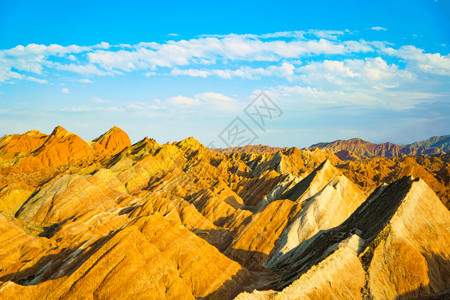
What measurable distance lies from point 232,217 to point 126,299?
130ft

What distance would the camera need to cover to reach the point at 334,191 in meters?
64.2

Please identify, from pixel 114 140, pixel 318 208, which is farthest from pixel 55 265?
pixel 114 140

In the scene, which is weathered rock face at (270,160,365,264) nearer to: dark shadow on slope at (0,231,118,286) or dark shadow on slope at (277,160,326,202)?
dark shadow on slope at (277,160,326,202)

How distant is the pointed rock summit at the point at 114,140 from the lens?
162825 mm

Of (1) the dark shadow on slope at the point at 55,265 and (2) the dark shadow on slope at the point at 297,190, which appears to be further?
(2) the dark shadow on slope at the point at 297,190

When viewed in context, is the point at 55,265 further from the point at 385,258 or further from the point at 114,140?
the point at 114,140

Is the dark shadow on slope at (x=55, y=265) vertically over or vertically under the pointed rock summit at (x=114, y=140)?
under

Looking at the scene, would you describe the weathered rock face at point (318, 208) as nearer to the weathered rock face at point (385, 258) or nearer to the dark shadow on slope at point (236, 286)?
the dark shadow on slope at point (236, 286)

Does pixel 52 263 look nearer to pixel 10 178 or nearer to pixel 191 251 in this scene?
pixel 191 251

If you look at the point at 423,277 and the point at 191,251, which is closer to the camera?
the point at 423,277

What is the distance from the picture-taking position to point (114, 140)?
16762 cm

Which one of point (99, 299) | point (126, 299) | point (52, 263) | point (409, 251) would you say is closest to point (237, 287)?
point (126, 299)

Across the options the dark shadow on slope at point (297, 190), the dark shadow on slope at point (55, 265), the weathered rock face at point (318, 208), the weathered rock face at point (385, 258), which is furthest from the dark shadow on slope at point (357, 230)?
the dark shadow on slope at point (297, 190)

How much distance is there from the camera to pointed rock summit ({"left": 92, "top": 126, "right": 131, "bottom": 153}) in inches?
6410
